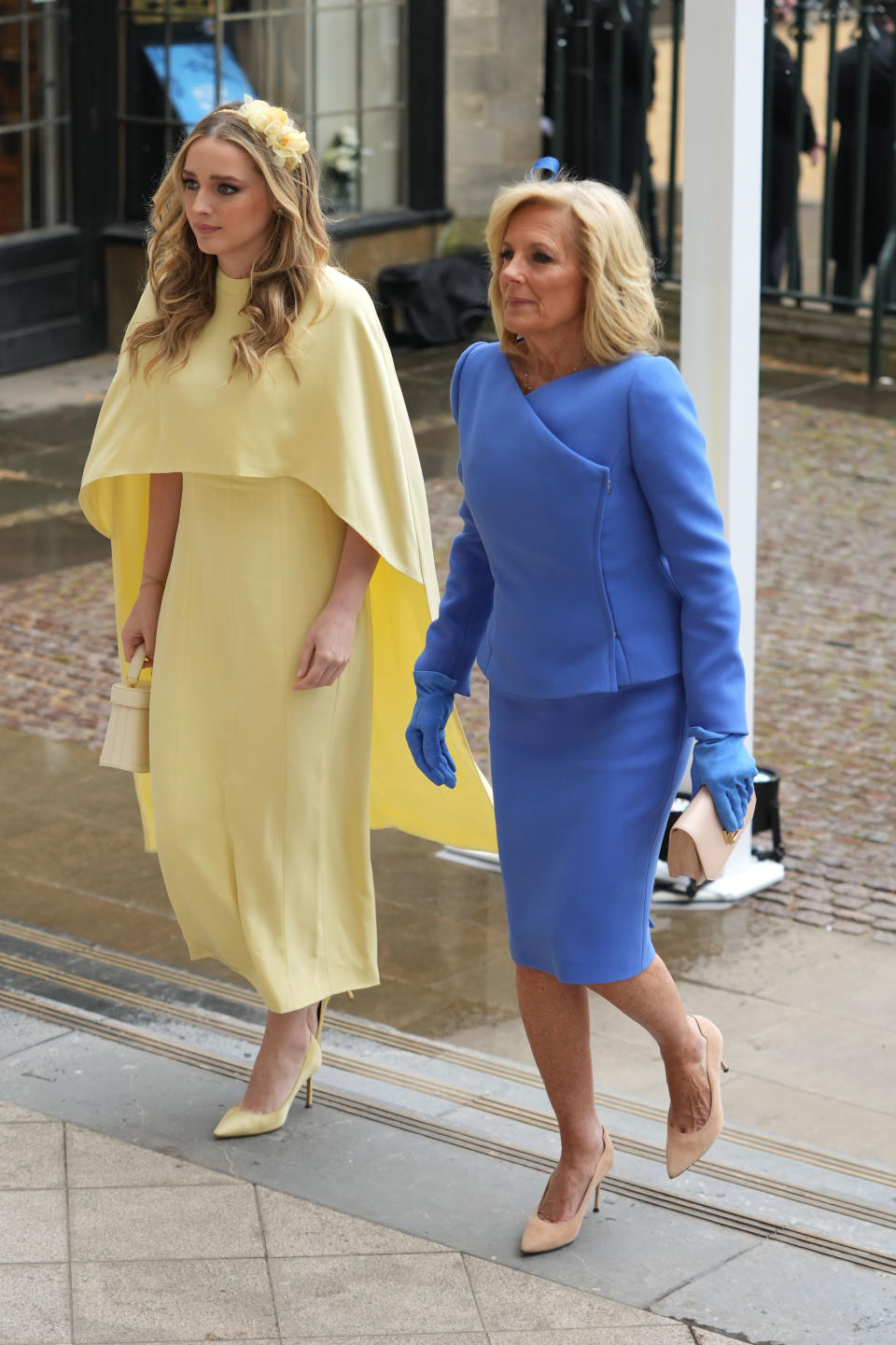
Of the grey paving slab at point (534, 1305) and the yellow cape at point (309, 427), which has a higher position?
the yellow cape at point (309, 427)

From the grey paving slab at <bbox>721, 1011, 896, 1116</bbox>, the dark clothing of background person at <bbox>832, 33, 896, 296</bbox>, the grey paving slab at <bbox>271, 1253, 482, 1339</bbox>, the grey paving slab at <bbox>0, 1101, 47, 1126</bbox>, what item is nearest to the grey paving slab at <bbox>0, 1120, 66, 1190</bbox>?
the grey paving slab at <bbox>0, 1101, 47, 1126</bbox>

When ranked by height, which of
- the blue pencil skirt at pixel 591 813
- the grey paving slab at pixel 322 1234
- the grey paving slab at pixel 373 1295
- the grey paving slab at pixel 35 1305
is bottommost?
the grey paving slab at pixel 373 1295

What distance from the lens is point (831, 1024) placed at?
16.4ft

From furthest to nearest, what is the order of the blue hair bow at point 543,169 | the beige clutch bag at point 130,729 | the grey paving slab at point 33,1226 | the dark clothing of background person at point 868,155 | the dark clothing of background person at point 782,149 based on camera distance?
the dark clothing of background person at point 868,155, the dark clothing of background person at point 782,149, the beige clutch bag at point 130,729, the grey paving slab at point 33,1226, the blue hair bow at point 543,169

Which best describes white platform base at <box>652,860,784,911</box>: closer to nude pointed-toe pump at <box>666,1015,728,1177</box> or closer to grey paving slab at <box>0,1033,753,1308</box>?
grey paving slab at <box>0,1033,753,1308</box>

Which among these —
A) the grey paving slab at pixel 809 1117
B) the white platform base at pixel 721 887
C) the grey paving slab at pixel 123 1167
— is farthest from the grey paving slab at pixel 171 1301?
the white platform base at pixel 721 887

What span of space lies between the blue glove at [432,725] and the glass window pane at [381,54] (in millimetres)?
9828

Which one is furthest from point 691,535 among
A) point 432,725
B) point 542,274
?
point 432,725

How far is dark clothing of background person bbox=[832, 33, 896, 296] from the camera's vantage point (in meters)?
12.6

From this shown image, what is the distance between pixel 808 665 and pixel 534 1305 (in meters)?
4.46

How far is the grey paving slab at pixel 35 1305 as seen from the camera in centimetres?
338

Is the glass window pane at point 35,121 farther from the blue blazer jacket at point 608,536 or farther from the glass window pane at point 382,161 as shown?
the blue blazer jacket at point 608,536

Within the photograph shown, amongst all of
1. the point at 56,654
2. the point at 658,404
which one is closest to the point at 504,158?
the point at 56,654

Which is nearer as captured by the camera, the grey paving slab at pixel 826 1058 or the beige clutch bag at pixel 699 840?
the beige clutch bag at pixel 699 840
